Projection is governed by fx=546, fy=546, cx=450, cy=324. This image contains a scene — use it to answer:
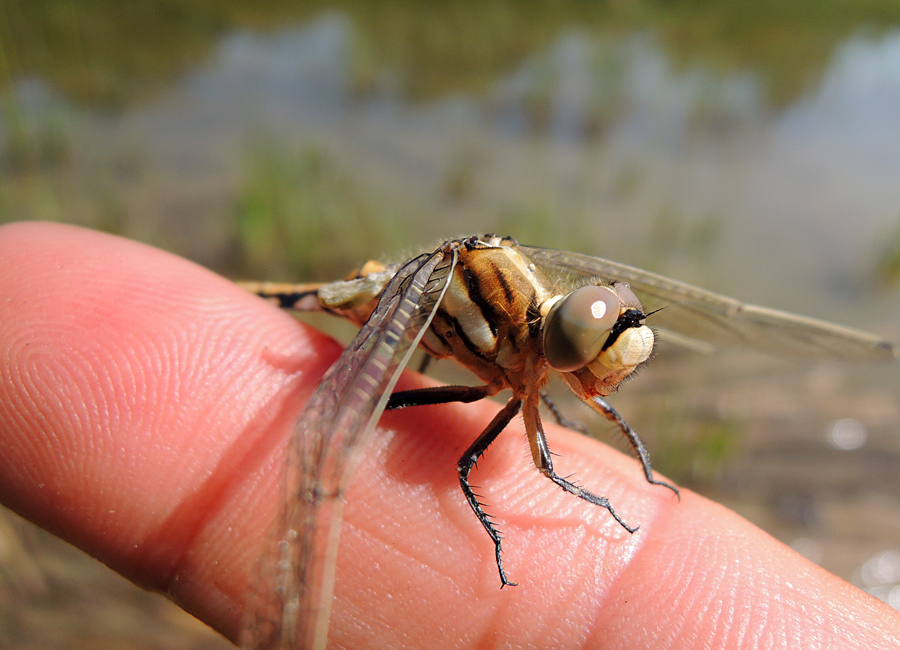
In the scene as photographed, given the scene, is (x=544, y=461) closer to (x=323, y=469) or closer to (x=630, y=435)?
(x=630, y=435)

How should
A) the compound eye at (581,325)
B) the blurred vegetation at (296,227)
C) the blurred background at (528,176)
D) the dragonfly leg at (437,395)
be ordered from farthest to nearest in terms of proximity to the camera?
the blurred vegetation at (296,227) → the blurred background at (528,176) → the dragonfly leg at (437,395) → the compound eye at (581,325)

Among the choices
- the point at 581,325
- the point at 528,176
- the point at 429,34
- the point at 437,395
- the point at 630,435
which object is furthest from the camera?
the point at 429,34

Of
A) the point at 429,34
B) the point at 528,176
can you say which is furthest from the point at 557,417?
the point at 429,34

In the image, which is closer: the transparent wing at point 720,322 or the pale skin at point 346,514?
the pale skin at point 346,514

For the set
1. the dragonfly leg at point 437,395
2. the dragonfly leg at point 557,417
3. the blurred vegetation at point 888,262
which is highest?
the blurred vegetation at point 888,262

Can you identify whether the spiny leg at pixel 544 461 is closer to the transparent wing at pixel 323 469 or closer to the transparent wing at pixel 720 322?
the transparent wing at pixel 323 469

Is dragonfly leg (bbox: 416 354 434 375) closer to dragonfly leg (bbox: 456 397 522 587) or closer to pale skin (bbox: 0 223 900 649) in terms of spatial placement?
pale skin (bbox: 0 223 900 649)

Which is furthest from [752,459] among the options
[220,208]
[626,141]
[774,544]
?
[220,208]

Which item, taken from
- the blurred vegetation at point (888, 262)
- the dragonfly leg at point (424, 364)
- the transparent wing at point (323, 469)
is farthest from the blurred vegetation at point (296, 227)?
the blurred vegetation at point (888, 262)
